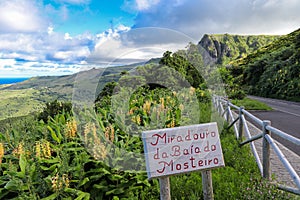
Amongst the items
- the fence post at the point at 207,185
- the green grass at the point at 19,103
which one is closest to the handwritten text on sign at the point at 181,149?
the fence post at the point at 207,185

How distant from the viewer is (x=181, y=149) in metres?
3.20

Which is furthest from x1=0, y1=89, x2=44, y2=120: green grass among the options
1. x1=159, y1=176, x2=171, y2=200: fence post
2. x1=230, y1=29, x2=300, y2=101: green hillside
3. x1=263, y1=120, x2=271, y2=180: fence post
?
x1=230, y1=29, x2=300, y2=101: green hillside

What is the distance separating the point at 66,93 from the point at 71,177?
2896 mm

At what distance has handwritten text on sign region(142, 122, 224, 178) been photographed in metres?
3.09

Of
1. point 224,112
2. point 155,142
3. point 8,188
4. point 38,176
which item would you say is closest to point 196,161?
point 155,142

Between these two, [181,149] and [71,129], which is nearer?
[181,149]

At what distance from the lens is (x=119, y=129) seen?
4.96 meters

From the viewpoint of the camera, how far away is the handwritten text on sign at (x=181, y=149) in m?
3.09

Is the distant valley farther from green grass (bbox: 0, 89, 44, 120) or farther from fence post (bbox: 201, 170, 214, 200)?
fence post (bbox: 201, 170, 214, 200)

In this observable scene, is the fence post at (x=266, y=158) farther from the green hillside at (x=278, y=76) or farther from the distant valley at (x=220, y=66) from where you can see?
the green hillside at (x=278, y=76)

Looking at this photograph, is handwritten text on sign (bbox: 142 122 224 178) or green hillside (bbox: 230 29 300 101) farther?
green hillside (bbox: 230 29 300 101)

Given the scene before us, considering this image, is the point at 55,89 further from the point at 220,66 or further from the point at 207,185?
the point at 220,66

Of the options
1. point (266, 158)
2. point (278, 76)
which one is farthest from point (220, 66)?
point (278, 76)

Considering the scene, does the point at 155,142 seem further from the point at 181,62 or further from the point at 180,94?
the point at 180,94
